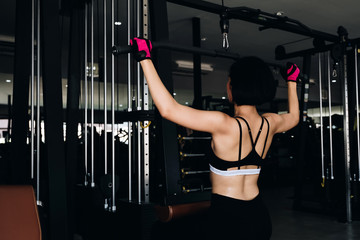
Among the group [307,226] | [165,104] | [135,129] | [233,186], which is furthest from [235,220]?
[307,226]

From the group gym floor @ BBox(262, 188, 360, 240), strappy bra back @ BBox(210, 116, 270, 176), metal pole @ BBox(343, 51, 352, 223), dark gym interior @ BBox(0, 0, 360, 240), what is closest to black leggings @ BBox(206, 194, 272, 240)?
strappy bra back @ BBox(210, 116, 270, 176)

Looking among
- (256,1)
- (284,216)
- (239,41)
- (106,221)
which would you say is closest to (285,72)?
(106,221)

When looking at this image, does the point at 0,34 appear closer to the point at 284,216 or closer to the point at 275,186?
the point at 284,216

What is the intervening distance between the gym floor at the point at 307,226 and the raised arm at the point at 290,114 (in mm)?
2743

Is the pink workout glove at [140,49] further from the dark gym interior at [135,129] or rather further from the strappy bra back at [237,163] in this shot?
the strappy bra back at [237,163]

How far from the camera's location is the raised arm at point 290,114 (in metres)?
1.92

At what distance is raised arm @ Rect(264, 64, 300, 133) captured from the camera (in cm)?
192

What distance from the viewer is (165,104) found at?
4.90 ft

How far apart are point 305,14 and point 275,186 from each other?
4914 mm

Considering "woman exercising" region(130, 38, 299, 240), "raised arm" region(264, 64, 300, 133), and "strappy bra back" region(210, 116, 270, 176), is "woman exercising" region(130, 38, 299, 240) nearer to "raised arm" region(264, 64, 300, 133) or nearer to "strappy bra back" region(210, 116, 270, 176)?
"strappy bra back" region(210, 116, 270, 176)

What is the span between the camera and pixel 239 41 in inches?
306

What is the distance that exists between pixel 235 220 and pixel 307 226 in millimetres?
3874

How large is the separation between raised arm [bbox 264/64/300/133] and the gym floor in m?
2.74

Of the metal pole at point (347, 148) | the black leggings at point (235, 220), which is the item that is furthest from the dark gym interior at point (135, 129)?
the black leggings at point (235, 220)
